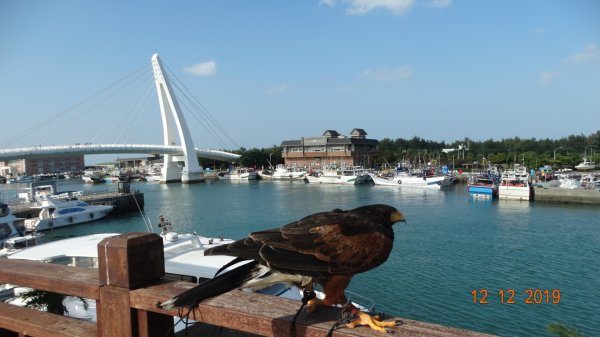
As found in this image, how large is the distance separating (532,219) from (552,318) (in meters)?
15.9

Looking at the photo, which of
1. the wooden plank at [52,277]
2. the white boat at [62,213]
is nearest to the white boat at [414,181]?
the white boat at [62,213]

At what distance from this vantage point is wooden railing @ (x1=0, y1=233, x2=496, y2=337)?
1343 mm

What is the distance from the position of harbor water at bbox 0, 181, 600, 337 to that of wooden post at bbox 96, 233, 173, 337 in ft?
16.4

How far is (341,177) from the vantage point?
55531 millimetres

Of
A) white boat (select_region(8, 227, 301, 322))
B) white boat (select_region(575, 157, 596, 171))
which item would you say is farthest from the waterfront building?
white boat (select_region(8, 227, 301, 322))

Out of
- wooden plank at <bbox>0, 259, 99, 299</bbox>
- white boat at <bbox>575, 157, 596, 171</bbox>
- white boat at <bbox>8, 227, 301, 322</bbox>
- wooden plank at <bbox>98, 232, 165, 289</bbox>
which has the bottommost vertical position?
white boat at <bbox>575, 157, 596, 171</bbox>

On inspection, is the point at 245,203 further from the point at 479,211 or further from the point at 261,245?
the point at 261,245

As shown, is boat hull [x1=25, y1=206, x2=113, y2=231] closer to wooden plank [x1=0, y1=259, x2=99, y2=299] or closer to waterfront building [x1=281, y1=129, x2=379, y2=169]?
wooden plank [x1=0, y1=259, x2=99, y2=299]

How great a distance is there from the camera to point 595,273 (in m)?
12.8

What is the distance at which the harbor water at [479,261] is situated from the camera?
9.70 meters

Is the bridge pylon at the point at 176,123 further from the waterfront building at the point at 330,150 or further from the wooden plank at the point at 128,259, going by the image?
the wooden plank at the point at 128,259

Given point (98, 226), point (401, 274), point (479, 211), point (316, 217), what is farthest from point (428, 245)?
point (98, 226)

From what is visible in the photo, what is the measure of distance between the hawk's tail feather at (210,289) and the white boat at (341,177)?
Result: 5230cm

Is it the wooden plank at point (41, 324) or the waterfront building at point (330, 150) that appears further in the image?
the waterfront building at point (330, 150)
